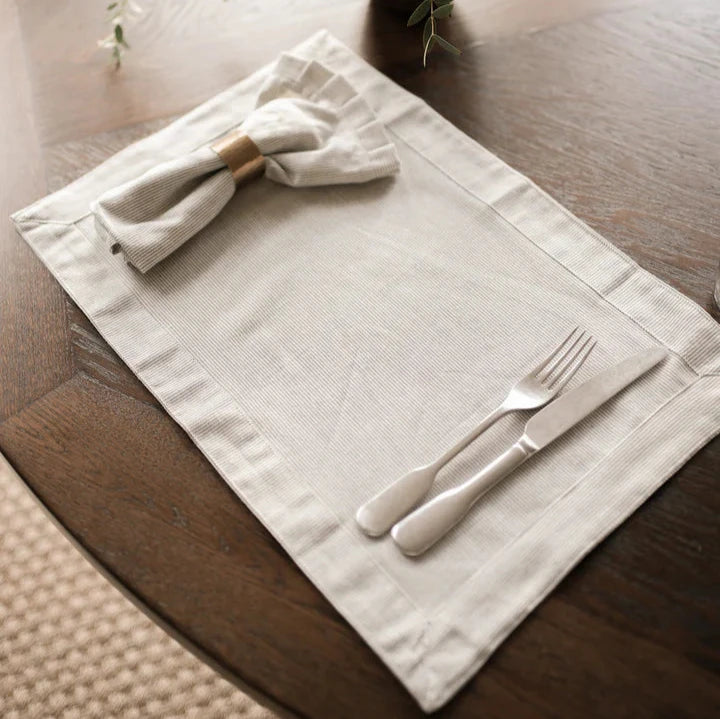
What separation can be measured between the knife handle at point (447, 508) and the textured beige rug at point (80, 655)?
70 cm

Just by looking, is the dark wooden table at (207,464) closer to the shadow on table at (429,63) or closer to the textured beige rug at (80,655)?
the shadow on table at (429,63)

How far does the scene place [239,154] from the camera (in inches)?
29.4

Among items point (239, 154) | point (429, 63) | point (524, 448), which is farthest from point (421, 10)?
point (524, 448)

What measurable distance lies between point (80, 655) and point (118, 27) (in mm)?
914

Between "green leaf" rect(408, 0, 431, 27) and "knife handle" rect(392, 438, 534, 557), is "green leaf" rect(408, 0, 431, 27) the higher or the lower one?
the higher one

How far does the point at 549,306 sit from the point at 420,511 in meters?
0.24

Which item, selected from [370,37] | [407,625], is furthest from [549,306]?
[370,37]

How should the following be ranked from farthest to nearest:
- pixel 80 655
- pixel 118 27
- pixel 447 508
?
pixel 80 655
pixel 118 27
pixel 447 508

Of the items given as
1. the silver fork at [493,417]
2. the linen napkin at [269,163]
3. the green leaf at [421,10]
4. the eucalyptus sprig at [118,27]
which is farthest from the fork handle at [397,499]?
the eucalyptus sprig at [118,27]

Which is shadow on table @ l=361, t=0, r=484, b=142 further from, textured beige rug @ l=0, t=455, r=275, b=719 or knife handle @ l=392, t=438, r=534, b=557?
textured beige rug @ l=0, t=455, r=275, b=719

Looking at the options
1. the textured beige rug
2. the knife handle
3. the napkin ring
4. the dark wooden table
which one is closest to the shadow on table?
the dark wooden table

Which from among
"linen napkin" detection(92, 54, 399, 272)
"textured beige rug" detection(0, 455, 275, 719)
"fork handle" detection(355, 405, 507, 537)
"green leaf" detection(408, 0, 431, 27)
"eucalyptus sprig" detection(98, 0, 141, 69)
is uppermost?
"green leaf" detection(408, 0, 431, 27)

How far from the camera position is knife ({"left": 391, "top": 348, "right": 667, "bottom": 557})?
57 centimetres

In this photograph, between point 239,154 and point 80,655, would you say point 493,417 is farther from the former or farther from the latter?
point 80,655
